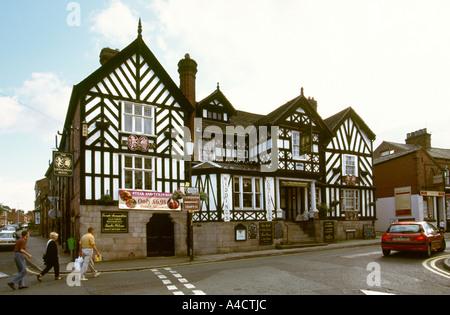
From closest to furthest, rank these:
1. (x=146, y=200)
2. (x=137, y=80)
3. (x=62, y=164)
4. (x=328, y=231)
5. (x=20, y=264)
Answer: (x=20, y=264), (x=62, y=164), (x=146, y=200), (x=137, y=80), (x=328, y=231)

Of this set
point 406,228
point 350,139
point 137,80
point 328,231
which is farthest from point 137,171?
point 350,139

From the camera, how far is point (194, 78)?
25812 mm

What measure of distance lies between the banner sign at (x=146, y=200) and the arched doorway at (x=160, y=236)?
2.82ft

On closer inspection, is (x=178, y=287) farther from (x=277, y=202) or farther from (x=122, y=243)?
(x=277, y=202)

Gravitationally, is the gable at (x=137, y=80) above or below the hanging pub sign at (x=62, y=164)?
above

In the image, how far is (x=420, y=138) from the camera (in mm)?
41406

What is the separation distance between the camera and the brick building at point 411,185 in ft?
115

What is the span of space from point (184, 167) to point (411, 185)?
931 inches

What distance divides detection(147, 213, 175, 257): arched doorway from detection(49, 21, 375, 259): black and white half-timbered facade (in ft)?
0.19

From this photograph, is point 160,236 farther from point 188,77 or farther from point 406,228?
point 406,228

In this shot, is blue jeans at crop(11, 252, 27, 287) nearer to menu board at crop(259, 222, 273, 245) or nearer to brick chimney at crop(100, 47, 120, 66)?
menu board at crop(259, 222, 273, 245)

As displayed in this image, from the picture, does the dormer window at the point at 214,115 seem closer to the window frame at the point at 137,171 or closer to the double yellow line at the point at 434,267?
the window frame at the point at 137,171

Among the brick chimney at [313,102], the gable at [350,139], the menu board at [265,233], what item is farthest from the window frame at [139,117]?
the brick chimney at [313,102]
